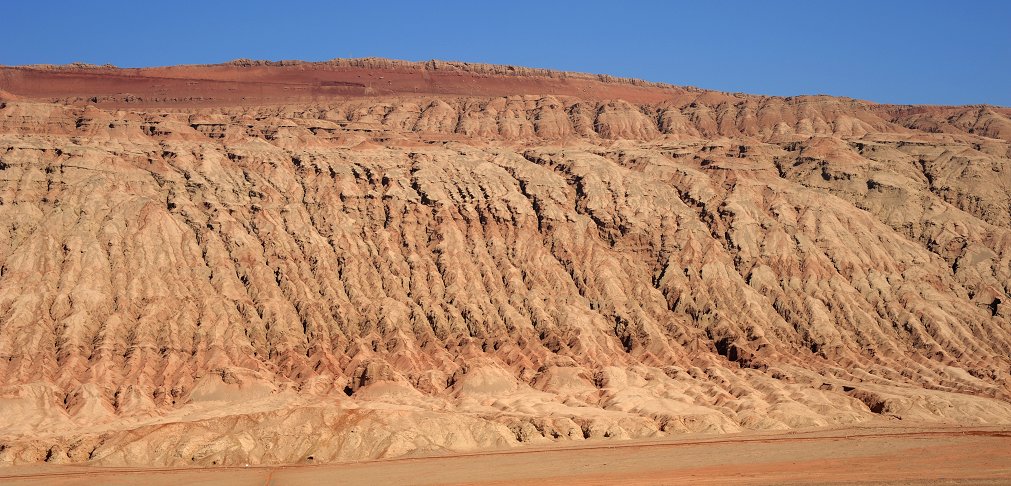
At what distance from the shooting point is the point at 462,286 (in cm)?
11288

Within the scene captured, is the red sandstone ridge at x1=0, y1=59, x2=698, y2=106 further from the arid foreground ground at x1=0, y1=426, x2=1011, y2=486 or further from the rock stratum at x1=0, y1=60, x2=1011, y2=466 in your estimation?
the arid foreground ground at x1=0, y1=426, x2=1011, y2=486

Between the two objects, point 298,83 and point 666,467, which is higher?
point 298,83

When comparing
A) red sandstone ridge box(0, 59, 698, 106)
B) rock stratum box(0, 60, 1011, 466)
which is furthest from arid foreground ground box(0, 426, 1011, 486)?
red sandstone ridge box(0, 59, 698, 106)

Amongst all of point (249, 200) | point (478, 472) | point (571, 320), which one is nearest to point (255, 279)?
point (249, 200)

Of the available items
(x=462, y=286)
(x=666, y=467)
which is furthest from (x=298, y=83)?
(x=666, y=467)

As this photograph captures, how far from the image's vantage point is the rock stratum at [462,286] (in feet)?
300

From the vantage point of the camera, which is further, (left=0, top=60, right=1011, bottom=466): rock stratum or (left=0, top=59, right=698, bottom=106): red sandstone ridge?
(left=0, top=59, right=698, bottom=106): red sandstone ridge

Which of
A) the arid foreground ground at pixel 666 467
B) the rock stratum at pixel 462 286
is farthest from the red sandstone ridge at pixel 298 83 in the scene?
the arid foreground ground at pixel 666 467

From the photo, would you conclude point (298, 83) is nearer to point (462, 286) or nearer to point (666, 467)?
point (462, 286)

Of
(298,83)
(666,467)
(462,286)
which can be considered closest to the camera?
(666,467)

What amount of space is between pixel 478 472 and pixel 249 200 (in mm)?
47360

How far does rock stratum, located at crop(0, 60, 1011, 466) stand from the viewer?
91.6 m

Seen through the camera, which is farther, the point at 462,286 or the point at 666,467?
the point at 462,286

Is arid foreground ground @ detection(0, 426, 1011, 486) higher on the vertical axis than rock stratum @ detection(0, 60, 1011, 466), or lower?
lower
